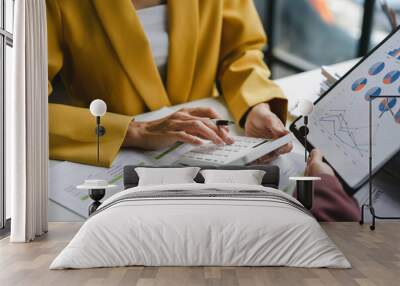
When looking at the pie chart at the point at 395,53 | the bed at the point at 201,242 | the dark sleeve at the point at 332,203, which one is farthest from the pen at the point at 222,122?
the bed at the point at 201,242

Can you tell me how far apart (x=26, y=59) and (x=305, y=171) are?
3015mm

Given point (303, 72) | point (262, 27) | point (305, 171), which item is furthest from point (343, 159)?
point (262, 27)

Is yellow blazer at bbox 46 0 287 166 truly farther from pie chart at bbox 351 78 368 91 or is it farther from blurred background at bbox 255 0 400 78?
pie chart at bbox 351 78 368 91

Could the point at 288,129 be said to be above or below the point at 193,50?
below

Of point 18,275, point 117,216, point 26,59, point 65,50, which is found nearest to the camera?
point 18,275

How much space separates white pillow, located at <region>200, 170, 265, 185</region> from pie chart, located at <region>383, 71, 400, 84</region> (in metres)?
1.70

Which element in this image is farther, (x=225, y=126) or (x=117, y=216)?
(x=225, y=126)

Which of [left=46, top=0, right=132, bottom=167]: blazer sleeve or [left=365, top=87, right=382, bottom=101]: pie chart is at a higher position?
[left=365, top=87, right=382, bottom=101]: pie chart

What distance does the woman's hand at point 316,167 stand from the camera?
238 inches

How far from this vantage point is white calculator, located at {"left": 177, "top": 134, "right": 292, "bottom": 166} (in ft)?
19.5

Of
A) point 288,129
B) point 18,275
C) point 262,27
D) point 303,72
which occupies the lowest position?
point 18,275

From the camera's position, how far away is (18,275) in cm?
359

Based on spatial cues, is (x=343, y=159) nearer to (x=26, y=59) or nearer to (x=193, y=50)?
(x=193, y=50)

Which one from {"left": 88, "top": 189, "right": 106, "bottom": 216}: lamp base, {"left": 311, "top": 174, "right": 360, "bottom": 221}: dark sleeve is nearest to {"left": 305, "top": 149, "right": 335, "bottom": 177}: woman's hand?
{"left": 311, "top": 174, "right": 360, "bottom": 221}: dark sleeve
